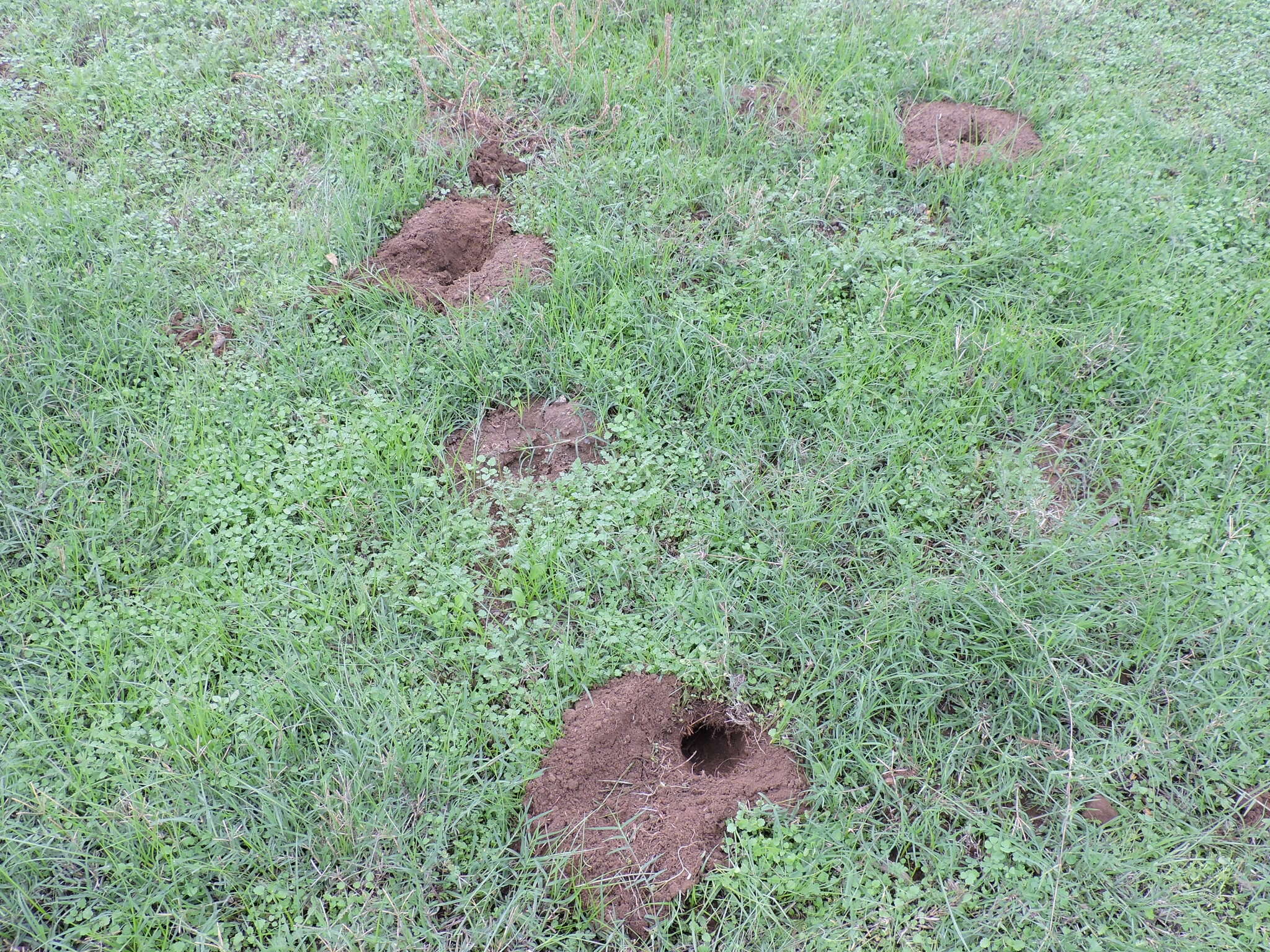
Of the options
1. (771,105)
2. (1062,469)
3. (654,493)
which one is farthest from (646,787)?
(771,105)

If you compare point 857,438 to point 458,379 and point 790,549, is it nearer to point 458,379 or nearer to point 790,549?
point 790,549

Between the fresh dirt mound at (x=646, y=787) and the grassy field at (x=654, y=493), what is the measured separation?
7 cm

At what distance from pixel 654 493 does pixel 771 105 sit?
2274mm

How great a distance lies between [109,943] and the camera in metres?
2.14

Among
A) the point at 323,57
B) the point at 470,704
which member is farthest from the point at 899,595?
the point at 323,57

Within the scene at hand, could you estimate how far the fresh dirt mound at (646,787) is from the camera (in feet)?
7.41

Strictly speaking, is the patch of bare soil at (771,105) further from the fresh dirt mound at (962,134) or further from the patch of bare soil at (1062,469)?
the patch of bare soil at (1062,469)

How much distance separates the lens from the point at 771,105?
4160 mm

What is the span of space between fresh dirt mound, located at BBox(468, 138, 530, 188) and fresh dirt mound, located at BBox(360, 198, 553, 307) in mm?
175

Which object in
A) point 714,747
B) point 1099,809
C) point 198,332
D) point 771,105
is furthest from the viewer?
point 771,105

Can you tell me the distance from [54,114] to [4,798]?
11.2ft

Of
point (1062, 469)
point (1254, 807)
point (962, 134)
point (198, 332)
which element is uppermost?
point (962, 134)

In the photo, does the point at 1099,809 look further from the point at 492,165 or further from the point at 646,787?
the point at 492,165

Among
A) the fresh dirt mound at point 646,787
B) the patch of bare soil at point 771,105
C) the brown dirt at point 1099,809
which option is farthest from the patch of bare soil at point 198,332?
the brown dirt at point 1099,809
